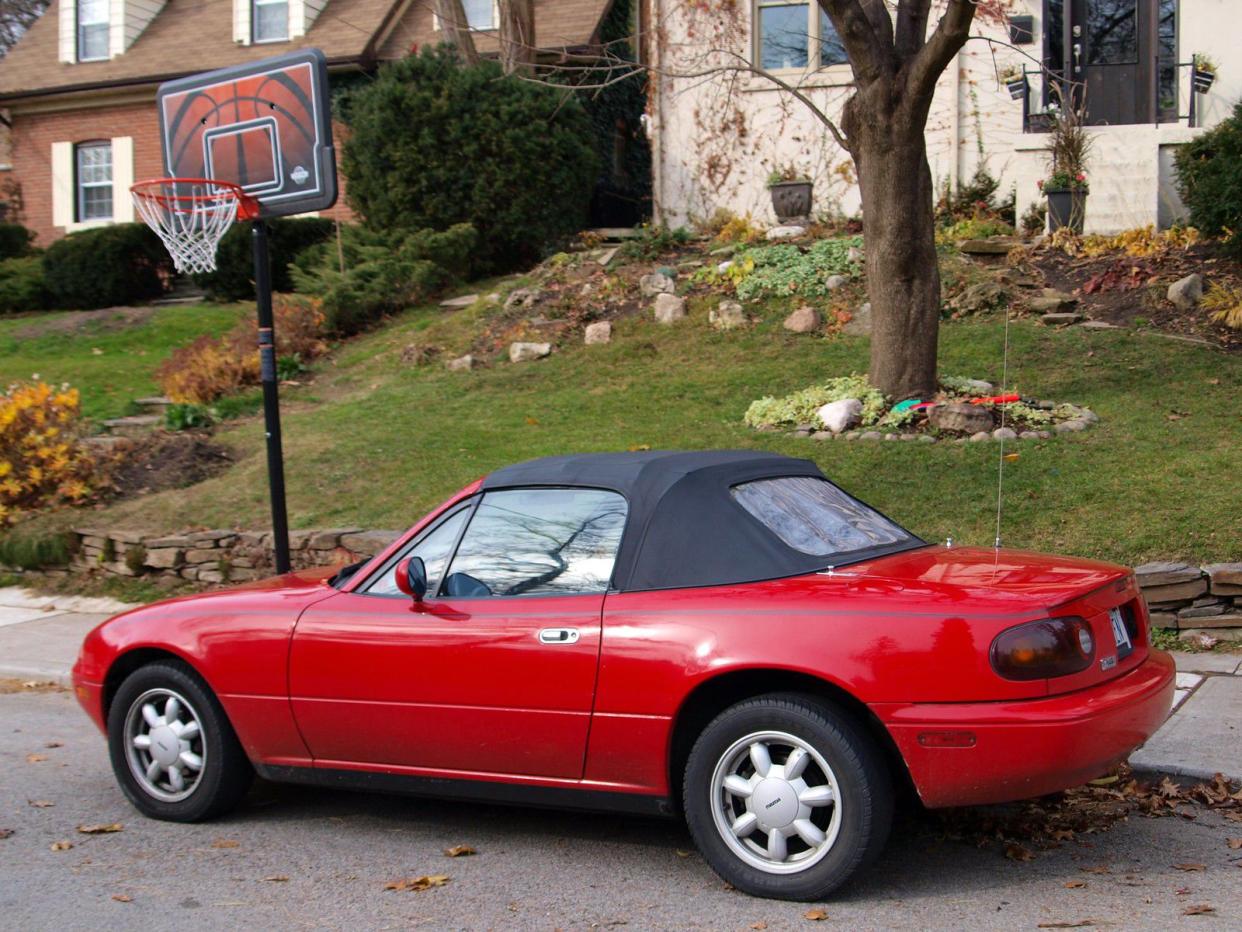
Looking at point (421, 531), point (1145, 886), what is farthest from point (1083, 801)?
point (421, 531)

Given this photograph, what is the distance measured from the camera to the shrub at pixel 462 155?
60.3 ft

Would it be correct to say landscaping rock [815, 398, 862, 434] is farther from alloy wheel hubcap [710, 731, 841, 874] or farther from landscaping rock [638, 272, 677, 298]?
alloy wheel hubcap [710, 731, 841, 874]

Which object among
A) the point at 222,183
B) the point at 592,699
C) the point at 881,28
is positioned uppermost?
the point at 881,28

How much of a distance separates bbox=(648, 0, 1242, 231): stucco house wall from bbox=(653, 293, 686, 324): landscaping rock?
3.82 metres

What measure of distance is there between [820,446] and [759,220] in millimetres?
9361

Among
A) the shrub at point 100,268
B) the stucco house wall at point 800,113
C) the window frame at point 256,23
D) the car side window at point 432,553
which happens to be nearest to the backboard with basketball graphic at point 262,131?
the car side window at point 432,553

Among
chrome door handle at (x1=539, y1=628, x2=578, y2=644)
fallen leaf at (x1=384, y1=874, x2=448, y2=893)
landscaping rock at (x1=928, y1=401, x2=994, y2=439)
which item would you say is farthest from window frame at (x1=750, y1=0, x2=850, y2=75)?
fallen leaf at (x1=384, y1=874, x2=448, y2=893)

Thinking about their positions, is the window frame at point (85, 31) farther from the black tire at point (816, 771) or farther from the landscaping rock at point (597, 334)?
the black tire at point (816, 771)

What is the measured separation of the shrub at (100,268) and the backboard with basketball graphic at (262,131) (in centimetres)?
1049

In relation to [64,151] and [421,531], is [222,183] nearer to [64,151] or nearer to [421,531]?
[421,531]

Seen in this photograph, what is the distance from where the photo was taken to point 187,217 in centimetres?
1044

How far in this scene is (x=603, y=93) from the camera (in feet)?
73.5

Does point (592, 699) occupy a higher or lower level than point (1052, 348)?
lower

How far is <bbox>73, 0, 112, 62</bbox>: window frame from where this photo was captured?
2531 cm
